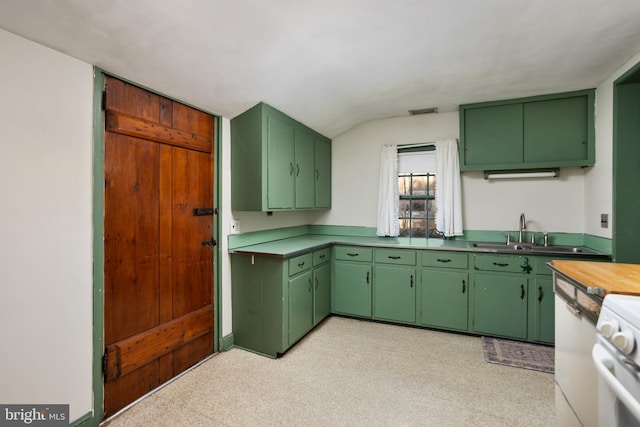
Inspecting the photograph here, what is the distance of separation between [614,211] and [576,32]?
1478 millimetres

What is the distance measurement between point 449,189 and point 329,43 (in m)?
2.20

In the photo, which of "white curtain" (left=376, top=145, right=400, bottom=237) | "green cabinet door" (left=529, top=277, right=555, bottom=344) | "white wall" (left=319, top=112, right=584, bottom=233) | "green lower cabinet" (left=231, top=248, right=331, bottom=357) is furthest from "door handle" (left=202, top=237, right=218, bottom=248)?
"green cabinet door" (left=529, top=277, right=555, bottom=344)

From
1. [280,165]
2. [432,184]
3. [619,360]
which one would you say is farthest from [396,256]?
[619,360]

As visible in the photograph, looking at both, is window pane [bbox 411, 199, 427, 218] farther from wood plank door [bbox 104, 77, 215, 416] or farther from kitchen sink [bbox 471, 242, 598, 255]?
wood plank door [bbox 104, 77, 215, 416]

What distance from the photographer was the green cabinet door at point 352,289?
3.48m

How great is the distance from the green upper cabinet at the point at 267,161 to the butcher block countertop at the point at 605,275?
7.17ft

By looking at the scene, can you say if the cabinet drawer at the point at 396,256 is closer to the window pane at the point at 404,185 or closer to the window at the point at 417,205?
the window at the point at 417,205

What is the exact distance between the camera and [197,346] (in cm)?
257

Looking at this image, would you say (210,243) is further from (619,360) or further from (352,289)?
(619,360)

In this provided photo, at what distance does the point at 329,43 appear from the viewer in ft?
7.00

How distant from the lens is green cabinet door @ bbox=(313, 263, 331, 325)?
323cm

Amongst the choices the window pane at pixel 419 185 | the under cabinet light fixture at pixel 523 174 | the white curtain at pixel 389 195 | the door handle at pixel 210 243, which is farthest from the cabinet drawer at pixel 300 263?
the under cabinet light fixture at pixel 523 174

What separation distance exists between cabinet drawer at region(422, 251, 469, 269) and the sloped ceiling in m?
1.66

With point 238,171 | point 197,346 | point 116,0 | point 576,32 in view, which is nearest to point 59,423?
point 197,346
